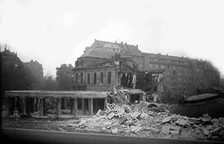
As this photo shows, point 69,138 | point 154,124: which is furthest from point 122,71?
point 69,138

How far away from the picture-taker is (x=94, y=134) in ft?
62.3

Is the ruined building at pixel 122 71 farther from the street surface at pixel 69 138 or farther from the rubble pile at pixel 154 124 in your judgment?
the street surface at pixel 69 138

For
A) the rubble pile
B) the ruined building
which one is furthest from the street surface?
the ruined building

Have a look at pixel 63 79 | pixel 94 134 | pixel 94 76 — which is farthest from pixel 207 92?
pixel 63 79

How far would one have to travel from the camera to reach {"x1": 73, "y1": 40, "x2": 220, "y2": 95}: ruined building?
2342cm

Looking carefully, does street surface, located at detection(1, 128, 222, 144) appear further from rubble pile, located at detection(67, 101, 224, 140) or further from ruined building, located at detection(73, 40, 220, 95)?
ruined building, located at detection(73, 40, 220, 95)

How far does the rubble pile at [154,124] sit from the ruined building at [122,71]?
2807 mm

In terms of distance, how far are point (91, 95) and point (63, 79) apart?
6.14m

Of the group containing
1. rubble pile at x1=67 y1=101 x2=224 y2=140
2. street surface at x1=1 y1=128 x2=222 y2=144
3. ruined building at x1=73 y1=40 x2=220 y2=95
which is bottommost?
street surface at x1=1 y1=128 x2=222 y2=144

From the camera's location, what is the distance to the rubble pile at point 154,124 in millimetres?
18172

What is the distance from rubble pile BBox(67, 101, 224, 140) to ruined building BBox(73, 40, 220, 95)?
2.81 metres

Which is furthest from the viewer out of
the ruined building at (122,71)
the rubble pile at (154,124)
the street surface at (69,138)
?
the ruined building at (122,71)

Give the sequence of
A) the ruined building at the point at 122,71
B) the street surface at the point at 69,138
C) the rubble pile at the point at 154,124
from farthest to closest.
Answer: the ruined building at the point at 122,71 < the rubble pile at the point at 154,124 < the street surface at the point at 69,138

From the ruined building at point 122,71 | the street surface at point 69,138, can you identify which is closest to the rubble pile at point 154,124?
the street surface at point 69,138
